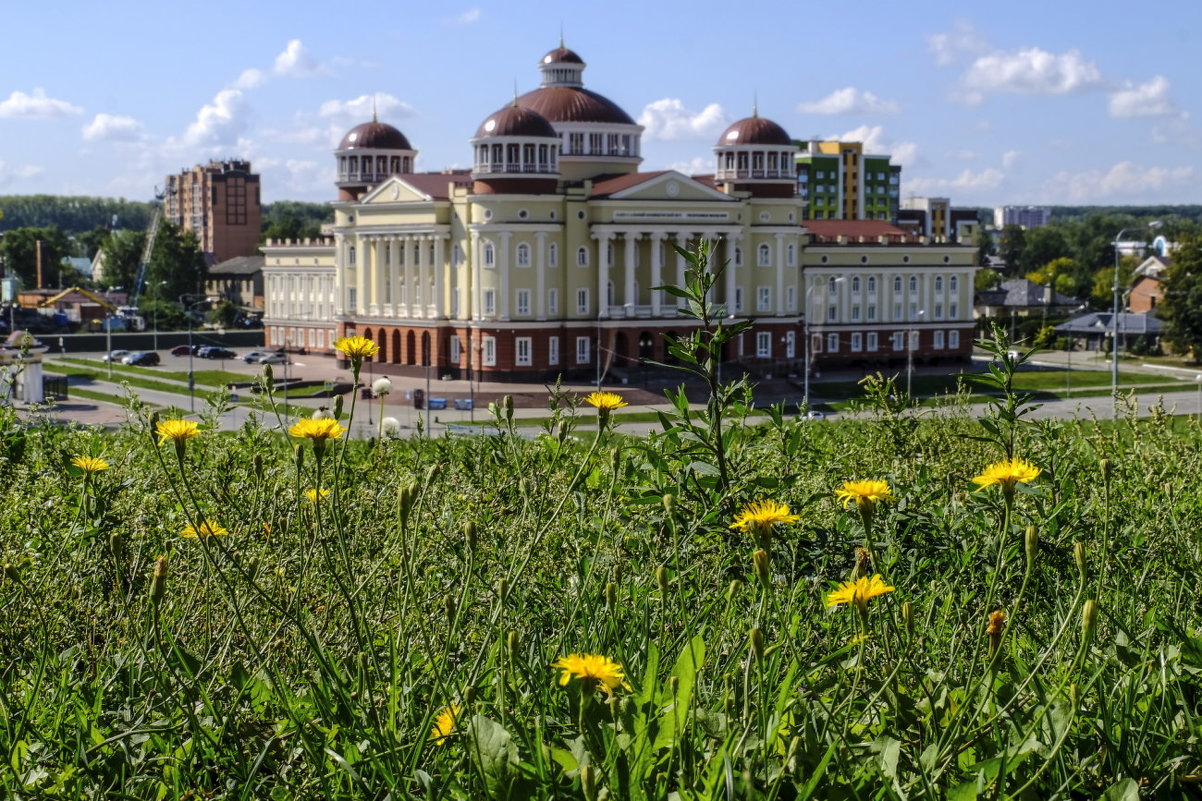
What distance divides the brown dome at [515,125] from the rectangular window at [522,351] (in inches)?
311

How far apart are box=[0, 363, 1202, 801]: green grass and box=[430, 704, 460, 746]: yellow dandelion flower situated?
12 mm

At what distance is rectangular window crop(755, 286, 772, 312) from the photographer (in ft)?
206

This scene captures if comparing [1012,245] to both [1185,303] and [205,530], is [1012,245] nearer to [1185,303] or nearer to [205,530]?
[1185,303]

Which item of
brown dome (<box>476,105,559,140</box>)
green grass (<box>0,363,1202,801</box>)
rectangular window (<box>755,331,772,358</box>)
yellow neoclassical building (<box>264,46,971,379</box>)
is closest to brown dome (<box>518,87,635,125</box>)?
yellow neoclassical building (<box>264,46,971,379</box>)

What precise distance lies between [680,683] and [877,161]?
134298 millimetres

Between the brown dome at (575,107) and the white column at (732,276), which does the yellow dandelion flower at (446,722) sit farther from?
the brown dome at (575,107)

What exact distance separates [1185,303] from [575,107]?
30.4 m

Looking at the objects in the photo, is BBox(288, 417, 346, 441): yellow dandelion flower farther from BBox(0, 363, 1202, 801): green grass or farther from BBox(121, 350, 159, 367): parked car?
BBox(121, 350, 159, 367): parked car

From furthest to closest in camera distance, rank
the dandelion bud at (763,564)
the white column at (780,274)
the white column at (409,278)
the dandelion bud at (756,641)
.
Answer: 1. the white column at (780,274)
2. the white column at (409,278)
3. the dandelion bud at (763,564)
4. the dandelion bud at (756,641)

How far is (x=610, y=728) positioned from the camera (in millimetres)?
3404

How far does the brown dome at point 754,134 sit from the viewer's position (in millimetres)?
62500

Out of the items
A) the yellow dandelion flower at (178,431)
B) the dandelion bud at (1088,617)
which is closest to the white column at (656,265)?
the yellow dandelion flower at (178,431)

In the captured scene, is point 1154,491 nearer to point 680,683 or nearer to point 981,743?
point 981,743

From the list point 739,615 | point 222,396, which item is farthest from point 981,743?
point 222,396
